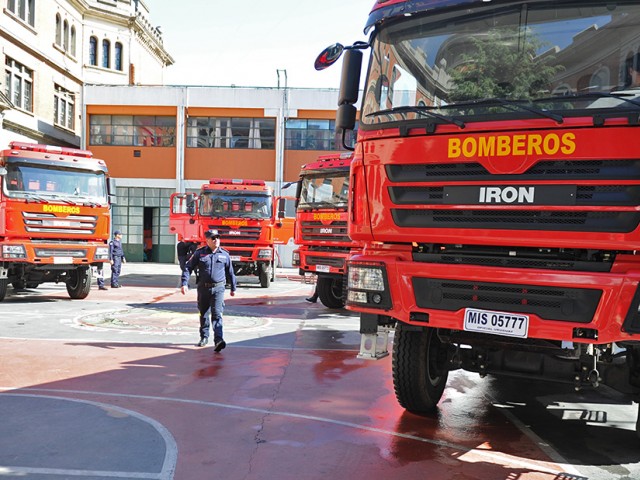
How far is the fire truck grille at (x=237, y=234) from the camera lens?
18953 mm

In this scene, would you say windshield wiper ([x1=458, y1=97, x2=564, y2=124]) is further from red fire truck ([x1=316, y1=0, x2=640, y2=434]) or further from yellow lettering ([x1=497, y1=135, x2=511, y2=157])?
yellow lettering ([x1=497, y1=135, x2=511, y2=157])

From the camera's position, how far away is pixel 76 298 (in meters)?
15.4

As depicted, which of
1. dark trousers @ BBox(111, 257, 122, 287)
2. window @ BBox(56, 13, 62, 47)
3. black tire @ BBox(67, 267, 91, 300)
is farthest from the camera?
window @ BBox(56, 13, 62, 47)

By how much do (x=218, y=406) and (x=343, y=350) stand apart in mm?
3656

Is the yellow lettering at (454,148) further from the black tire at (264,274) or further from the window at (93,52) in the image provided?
the window at (93,52)

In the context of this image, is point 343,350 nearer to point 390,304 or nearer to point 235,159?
point 390,304

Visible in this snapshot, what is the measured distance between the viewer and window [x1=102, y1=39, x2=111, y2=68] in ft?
128

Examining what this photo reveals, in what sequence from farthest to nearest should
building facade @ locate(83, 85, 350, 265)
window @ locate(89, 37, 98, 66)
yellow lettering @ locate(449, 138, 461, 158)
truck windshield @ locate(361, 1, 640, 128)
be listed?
window @ locate(89, 37, 98, 66) → building facade @ locate(83, 85, 350, 265) → yellow lettering @ locate(449, 138, 461, 158) → truck windshield @ locate(361, 1, 640, 128)

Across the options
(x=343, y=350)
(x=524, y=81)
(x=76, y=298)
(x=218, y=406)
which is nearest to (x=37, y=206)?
(x=76, y=298)

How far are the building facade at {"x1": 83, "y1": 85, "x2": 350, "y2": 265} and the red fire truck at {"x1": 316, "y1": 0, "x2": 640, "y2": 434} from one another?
27.6 metres

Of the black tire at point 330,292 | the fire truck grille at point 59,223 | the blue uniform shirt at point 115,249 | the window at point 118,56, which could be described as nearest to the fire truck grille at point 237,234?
the blue uniform shirt at point 115,249

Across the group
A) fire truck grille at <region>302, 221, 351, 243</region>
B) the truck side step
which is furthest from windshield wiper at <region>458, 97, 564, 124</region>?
fire truck grille at <region>302, 221, 351, 243</region>

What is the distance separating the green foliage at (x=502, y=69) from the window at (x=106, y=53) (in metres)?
38.1

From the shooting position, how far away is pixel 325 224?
14.2m
